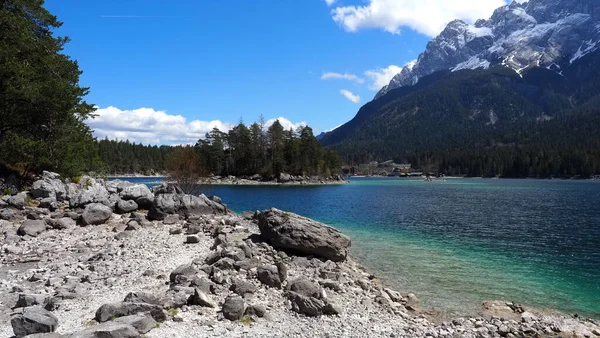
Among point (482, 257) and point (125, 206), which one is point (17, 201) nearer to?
point (125, 206)

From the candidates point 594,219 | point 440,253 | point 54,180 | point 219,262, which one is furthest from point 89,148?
point 594,219

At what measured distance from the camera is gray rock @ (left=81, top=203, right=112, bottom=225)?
26.2 metres

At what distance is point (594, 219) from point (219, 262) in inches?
2061

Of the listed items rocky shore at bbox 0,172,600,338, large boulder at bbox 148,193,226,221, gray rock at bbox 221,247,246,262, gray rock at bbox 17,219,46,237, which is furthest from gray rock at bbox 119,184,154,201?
gray rock at bbox 221,247,246,262

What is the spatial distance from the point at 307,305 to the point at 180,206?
852 inches

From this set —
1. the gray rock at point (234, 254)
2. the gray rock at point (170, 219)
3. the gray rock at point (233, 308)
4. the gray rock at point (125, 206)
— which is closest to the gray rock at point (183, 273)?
the gray rock at point (234, 254)

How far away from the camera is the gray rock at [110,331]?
8.77m

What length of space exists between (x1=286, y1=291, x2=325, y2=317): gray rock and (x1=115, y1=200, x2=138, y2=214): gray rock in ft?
75.0

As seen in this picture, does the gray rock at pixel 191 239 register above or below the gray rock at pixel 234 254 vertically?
below

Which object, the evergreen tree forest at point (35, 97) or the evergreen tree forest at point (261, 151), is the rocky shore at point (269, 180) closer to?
the evergreen tree forest at point (261, 151)

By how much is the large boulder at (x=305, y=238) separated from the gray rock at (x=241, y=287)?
6.71 meters

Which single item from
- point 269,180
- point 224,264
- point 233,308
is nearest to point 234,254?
point 224,264

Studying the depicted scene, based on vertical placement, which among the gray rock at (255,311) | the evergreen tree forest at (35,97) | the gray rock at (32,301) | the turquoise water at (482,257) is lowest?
the turquoise water at (482,257)

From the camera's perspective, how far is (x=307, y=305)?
1330 cm
